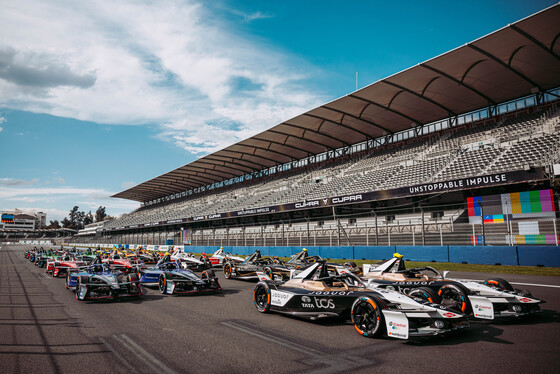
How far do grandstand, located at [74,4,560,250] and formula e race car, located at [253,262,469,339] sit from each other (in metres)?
13.1

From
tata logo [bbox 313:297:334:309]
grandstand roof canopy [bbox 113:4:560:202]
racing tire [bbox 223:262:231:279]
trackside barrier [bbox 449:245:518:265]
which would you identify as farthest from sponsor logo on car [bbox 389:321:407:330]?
grandstand roof canopy [bbox 113:4:560:202]

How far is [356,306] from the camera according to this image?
20.5ft

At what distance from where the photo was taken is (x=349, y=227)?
24.1 meters

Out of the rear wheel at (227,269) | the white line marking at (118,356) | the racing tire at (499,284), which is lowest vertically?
the white line marking at (118,356)

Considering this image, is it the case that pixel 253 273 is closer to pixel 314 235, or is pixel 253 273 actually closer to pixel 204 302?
Answer: pixel 204 302

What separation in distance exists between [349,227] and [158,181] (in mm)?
44965

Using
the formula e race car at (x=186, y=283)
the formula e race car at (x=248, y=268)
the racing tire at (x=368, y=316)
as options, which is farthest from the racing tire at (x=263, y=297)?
the formula e race car at (x=248, y=268)

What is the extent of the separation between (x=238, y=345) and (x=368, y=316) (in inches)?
88.2

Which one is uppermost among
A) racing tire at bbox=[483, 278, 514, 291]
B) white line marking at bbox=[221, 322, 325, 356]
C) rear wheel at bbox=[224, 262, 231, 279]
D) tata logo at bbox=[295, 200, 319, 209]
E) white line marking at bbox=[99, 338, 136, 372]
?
tata logo at bbox=[295, 200, 319, 209]

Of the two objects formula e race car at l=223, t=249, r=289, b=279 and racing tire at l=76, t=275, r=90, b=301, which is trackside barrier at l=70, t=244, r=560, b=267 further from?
racing tire at l=76, t=275, r=90, b=301

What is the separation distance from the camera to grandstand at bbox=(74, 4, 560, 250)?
18.6 metres

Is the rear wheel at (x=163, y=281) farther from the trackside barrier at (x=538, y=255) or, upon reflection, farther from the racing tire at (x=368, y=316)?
the trackside barrier at (x=538, y=255)

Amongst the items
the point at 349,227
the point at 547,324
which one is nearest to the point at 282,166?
the point at 349,227

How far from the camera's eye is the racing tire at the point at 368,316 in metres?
5.80
